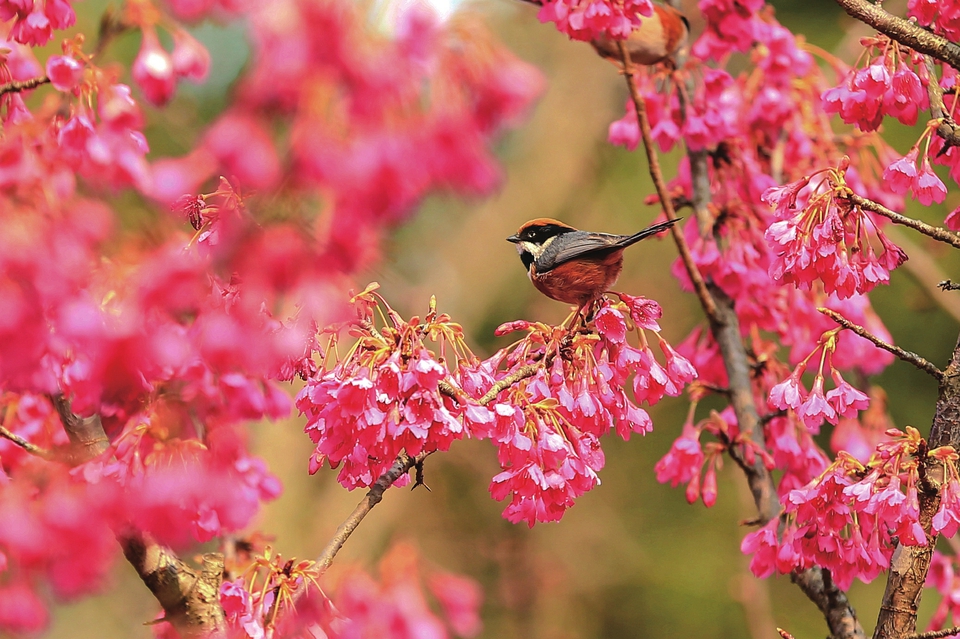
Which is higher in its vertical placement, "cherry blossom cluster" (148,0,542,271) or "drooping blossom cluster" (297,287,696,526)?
"cherry blossom cluster" (148,0,542,271)

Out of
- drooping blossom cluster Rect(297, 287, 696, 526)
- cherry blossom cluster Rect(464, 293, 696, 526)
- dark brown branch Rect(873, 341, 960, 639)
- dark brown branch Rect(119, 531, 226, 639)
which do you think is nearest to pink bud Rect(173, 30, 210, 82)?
drooping blossom cluster Rect(297, 287, 696, 526)

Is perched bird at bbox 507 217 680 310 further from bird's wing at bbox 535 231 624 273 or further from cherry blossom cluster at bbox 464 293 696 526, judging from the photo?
cherry blossom cluster at bbox 464 293 696 526

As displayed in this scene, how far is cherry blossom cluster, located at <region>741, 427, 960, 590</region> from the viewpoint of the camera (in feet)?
5.44

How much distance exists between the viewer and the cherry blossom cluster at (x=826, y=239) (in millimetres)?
1748

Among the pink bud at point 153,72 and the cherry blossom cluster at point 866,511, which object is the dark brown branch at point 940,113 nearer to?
the cherry blossom cluster at point 866,511

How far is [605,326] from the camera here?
1929mm

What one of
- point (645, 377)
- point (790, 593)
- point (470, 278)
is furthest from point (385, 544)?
point (645, 377)

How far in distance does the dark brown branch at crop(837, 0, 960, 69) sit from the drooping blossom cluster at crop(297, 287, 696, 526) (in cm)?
67

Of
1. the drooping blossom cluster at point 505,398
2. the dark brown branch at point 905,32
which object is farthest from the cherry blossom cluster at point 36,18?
the dark brown branch at point 905,32

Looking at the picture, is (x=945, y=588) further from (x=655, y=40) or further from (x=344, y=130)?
(x=344, y=130)

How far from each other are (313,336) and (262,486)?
0.76 metres

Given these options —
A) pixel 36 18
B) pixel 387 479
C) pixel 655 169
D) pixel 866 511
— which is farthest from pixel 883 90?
pixel 36 18

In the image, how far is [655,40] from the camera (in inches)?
109

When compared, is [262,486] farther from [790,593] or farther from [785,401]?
[790,593]
